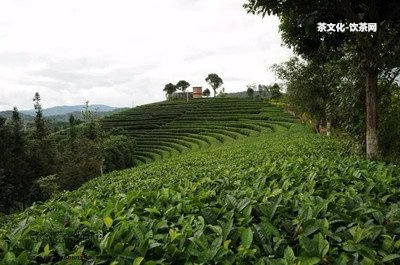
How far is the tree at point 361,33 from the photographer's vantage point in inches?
360

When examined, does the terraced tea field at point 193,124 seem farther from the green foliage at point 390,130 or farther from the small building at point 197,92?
the small building at point 197,92

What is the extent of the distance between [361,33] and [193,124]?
51.9 metres

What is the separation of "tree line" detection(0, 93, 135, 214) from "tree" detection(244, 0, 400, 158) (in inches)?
1157

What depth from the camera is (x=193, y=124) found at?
2399 inches

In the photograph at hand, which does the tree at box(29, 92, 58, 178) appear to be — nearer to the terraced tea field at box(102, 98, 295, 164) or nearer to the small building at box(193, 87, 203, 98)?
the terraced tea field at box(102, 98, 295, 164)

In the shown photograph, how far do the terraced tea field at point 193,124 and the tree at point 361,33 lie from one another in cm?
2864

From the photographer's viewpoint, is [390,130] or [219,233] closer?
[219,233]

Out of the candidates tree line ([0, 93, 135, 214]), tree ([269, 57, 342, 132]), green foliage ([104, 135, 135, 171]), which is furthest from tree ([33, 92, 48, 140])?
tree ([269, 57, 342, 132])

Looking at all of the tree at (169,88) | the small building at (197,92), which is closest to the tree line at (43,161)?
the small building at (197,92)

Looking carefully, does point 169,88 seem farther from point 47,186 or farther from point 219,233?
point 219,233

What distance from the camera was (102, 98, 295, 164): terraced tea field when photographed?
149ft

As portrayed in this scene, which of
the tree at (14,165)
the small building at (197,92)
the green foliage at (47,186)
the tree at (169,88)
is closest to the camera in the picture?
the green foliage at (47,186)

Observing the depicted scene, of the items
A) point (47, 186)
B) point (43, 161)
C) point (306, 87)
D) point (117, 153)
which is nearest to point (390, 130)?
point (306, 87)

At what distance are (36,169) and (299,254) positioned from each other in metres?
44.9
